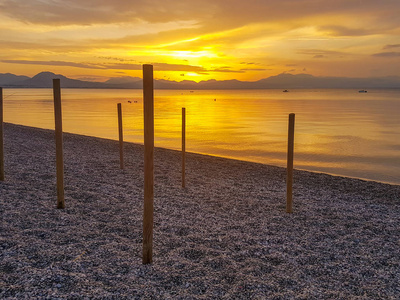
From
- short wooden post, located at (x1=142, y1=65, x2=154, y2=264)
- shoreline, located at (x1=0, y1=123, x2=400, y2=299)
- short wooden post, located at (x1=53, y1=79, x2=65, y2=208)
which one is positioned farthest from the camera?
short wooden post, located at (x1=53, y1=79, x2=65, y2=208)

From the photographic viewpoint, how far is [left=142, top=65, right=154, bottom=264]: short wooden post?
13.4 ft

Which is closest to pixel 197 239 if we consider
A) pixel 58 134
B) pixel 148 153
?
pixel 148 153

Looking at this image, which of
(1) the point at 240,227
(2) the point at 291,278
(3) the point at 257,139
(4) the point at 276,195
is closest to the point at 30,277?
(2) the point at 291,278

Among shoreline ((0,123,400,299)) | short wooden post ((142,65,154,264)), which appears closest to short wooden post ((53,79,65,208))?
shoreline ((0,123,400,299))

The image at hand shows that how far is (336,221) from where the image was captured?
21.4 feet

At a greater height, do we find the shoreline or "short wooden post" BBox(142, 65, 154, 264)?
"short wooden post" BBox(142, 65, 154, 264)

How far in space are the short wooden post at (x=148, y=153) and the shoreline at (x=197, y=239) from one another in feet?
0.88

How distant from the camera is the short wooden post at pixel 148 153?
13.4 ft

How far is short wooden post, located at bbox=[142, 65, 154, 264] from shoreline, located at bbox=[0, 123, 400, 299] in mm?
268

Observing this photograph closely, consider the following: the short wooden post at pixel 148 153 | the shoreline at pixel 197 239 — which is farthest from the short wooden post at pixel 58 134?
the short wooden post at pixel 148 153

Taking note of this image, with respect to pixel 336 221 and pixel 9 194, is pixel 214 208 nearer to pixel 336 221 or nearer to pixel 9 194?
pixel 336 221

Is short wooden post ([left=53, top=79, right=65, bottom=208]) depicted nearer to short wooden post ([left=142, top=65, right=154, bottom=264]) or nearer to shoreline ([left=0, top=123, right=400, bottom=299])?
shoreline ([left=0, top=123, right=400, bottom=299])

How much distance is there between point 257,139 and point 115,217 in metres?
18.6

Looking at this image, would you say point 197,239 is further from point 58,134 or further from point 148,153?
point 58,134
